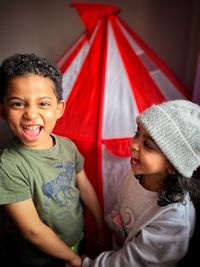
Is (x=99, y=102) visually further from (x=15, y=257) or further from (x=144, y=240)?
(x=15, y=257)

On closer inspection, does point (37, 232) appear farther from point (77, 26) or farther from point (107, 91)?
point (77, 26)

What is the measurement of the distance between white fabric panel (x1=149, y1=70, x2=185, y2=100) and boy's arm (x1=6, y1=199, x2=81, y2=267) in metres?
0.66

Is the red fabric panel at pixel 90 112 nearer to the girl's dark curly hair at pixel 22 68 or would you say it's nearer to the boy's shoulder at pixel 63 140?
the boy's shoulder at pixel 63 140

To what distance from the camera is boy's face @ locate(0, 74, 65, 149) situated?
24.9 inches

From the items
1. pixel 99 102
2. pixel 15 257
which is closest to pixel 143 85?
pixel 99 102

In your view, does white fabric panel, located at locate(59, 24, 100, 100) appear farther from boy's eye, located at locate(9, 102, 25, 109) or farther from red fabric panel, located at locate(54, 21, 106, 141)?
boy's eye, located at locate(9, 102, 25, 109)

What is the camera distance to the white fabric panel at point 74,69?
39.7 inches

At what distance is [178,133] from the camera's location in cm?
61

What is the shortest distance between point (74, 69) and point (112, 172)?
445 millimetres

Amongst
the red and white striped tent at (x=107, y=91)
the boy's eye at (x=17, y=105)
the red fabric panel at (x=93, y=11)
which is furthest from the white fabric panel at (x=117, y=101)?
the boy's eye at (x=17, y=105)

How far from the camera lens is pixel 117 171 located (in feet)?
2.95

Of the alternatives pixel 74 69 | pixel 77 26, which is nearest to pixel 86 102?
pixel 74 69

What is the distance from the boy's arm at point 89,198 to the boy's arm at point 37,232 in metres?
0.19

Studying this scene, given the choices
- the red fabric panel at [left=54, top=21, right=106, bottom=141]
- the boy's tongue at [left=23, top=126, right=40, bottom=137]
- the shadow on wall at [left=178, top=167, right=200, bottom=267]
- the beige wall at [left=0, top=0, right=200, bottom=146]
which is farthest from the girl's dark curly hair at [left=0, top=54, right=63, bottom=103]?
the beige wall at [left=0, top=0, right=200, bottom=146]
